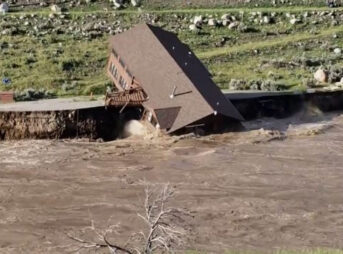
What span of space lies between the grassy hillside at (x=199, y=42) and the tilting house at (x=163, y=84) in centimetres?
369

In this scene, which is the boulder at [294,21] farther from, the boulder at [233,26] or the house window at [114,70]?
the house window at [114,70]

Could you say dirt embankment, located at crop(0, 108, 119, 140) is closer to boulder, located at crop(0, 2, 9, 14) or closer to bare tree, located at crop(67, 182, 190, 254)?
bare tree, located at crop(67, 182, 190, 254)

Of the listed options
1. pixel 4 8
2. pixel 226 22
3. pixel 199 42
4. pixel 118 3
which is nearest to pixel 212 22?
pixel 226 22

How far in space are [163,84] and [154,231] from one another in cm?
1927

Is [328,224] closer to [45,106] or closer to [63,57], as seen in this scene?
[45,106]

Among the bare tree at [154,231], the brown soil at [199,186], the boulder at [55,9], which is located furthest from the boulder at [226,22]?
the bare tree at [154,231]

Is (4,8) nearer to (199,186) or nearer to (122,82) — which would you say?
(122,82)

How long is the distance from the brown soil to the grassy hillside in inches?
292

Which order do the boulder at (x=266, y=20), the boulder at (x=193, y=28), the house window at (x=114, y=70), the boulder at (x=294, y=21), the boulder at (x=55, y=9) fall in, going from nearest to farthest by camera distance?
the house window at (x=114, y=70), the boulder at (x=193, y=28), the boulder at (x=294, y=21), the boulder at (x=266, y=20), the boulder at (x=55, y=9)

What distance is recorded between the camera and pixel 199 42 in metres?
53.5

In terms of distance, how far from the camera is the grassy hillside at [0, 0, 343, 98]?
1796 inches

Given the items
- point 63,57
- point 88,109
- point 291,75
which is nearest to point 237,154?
point 88,109

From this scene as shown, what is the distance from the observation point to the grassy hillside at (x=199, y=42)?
45.6 meters

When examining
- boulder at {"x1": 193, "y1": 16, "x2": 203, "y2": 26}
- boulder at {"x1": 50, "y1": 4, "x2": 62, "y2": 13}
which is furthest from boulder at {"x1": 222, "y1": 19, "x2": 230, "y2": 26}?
boulder at {"x1": 50, "y1": 4, "x2": 62, "y2": 13}
